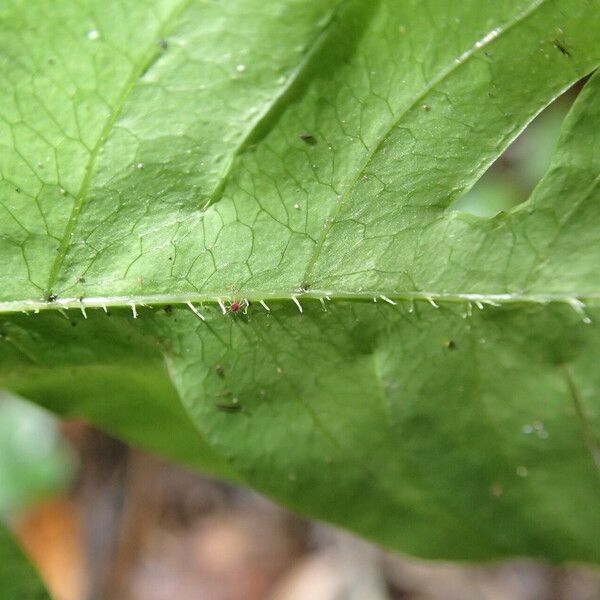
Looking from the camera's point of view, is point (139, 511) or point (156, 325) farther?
point (139, 511)

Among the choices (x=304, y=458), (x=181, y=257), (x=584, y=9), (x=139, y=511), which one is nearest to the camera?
(x=584, y=9)

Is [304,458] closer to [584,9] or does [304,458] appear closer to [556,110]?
[584,9]

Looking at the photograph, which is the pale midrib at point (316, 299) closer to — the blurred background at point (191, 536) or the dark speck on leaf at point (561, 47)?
the dark speck on leaf at point (561, 47)

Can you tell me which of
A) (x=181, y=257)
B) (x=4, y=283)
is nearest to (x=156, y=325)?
(x=181, y=257)

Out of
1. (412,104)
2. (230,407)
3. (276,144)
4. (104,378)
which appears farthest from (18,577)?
(412,104)

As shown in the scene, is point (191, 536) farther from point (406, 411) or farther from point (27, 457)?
point (406, 411)

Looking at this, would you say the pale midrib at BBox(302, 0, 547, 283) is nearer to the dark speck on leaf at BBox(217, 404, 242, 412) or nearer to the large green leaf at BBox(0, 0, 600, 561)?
the large green leaf at BBox(0, 0, 600, 561)
